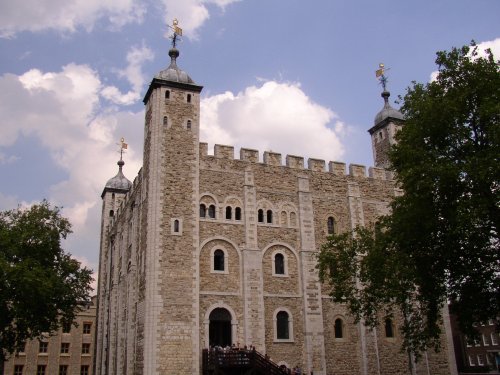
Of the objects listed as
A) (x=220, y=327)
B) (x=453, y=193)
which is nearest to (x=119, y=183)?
(x=220, y=327)

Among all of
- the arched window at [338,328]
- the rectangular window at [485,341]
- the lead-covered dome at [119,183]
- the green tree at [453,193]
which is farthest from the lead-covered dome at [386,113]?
the rectangular window at [485,341]

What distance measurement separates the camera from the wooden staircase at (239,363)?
23422 millimetres

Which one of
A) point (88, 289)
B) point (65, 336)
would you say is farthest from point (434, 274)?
point (65, 336)

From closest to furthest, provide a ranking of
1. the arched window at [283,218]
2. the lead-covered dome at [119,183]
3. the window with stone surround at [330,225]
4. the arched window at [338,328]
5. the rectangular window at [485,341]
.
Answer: the arched window at [338,328] < the arched window at [283,218] < the window with stone surround at [330,225] < the lead-covered dome at [119,183] < the rectangular window at [485,341]

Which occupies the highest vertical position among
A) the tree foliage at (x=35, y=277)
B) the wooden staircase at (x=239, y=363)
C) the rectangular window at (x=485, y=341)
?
the tree foliage at (x=35, y=277)

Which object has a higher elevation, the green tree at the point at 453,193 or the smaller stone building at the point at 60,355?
the green tree at the point at 453,193

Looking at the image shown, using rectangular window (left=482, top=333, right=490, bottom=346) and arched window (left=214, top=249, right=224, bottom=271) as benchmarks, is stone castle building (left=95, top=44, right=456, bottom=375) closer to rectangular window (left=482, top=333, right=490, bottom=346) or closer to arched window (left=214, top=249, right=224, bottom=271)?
arched window (left=214, top=249, right=224, bottom=271)

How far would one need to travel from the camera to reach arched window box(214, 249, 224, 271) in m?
27.2

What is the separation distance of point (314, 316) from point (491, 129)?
1499 cm

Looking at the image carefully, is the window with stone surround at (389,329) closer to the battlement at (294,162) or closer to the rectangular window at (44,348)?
the battlement at (294,162)

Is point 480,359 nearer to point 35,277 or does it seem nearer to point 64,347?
point 64,347

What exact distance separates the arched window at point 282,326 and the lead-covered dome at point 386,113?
53.5 ft

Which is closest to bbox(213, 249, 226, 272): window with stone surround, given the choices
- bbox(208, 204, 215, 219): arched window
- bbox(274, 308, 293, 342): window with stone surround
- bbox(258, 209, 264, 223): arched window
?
bbox(208, 204, 215, 219): arched window

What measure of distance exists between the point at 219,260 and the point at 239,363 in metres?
5.76
